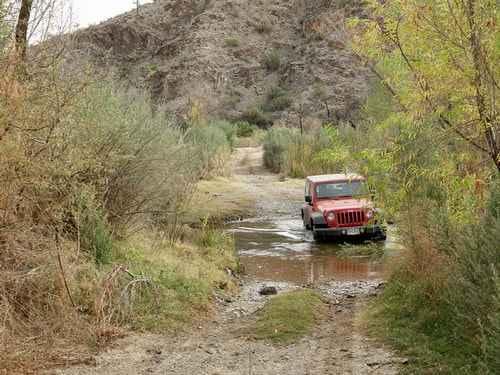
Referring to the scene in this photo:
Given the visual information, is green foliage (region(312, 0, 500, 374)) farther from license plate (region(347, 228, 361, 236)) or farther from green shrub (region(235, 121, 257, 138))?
green shrub (region(235, 121, 257, 138))

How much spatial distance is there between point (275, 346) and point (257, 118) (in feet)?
171

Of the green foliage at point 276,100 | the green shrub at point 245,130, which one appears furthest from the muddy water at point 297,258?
the green foliage at point 276,100

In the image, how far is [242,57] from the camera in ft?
214

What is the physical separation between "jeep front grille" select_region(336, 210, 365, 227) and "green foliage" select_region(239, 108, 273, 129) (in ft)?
135

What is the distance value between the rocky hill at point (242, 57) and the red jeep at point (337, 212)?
3474 cm

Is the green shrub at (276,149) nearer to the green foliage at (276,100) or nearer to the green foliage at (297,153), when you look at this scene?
the green foliage at (297,153)

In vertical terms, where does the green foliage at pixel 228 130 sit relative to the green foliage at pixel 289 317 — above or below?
above

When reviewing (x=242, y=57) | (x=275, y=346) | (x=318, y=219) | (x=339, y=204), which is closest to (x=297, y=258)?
(x=318, y=219)

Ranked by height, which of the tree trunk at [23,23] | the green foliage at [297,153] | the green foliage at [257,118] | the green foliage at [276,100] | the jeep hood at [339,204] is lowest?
the jeep hood at [339,204]

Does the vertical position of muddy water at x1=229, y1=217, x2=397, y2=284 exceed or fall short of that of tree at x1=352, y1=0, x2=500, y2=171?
it falls short

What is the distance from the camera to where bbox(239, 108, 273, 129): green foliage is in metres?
58.4

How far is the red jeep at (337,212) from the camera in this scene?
1708 centimetres

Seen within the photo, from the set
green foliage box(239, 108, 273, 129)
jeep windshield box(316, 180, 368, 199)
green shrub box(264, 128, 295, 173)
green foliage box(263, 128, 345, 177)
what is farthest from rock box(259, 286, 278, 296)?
green foliage box(239, 108, 273, 129)

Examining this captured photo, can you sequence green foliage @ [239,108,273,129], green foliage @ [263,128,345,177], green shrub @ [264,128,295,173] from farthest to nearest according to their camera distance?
green foliage @ [239,108,273,129] < green shrub @ [264,128,295,173] < green foliage @ [263,128,345,177]
